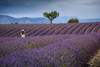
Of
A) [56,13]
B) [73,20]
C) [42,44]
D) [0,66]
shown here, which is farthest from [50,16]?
[0,66]

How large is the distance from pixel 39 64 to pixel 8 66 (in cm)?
46

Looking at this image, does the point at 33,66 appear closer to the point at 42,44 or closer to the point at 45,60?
the point at 45,60

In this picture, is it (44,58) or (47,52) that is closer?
(44,58)

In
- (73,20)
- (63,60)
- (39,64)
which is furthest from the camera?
(73,20)

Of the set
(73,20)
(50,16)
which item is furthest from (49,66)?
(73,20)

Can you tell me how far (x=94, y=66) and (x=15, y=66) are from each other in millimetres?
3170

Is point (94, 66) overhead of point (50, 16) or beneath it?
beneath

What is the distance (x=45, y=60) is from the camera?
6.28 feet

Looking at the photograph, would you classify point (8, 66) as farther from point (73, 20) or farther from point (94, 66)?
point (73, 20)

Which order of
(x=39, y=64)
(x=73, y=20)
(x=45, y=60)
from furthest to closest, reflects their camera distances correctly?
(x=73, y=20) → (x=45, y=60) → (x=39, y=64)

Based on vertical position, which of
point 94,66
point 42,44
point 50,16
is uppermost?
point 50,16

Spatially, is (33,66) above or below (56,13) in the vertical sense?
below

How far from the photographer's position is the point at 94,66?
393cm

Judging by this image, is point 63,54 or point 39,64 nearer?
point 39,64
